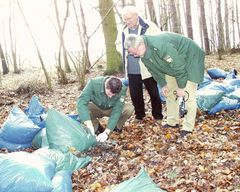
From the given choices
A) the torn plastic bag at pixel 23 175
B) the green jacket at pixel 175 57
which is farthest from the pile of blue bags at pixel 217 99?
the torn plastic bag at pixel 23 175

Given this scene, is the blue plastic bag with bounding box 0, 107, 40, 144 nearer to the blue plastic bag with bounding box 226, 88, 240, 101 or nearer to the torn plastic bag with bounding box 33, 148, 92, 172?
the torn plastic bag with bounding box 33, 148, 92, 172

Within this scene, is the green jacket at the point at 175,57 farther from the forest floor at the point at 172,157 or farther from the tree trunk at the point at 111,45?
the tree trunk at the point at 111,45

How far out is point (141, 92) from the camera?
5438 mm

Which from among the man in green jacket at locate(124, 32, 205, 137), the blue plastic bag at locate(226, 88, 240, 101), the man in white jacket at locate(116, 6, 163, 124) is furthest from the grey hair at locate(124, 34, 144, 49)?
the blue plastic bag at locate(226, 88, 240, 101)

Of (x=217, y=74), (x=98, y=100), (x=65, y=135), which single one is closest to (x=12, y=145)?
(x=65, y=135)

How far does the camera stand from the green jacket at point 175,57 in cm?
408

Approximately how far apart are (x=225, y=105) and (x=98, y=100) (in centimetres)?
190

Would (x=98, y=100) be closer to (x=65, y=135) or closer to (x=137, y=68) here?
(x=65, y=135)

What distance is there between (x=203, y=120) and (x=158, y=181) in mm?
2055

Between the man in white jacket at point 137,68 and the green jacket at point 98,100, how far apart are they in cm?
60

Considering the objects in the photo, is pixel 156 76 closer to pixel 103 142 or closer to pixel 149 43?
pixel 149 43

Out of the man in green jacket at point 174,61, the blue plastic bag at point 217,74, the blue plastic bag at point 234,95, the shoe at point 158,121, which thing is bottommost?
the blue plastic bag at point 217,74

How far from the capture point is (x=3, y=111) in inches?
278

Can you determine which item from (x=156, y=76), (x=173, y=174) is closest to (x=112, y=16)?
(x=156, y=76)
